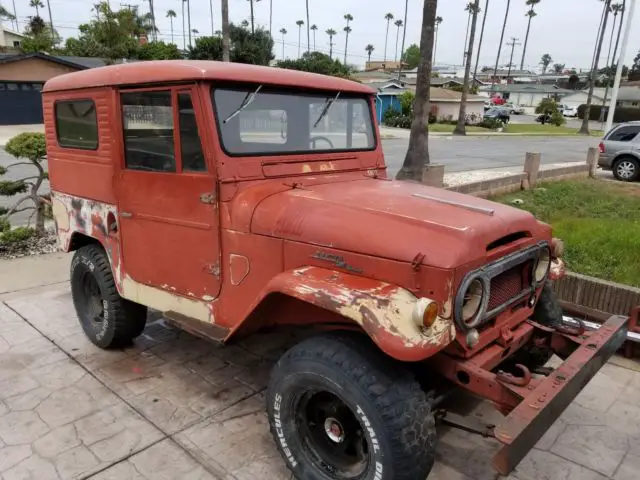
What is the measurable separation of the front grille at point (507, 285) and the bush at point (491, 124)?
36816mm

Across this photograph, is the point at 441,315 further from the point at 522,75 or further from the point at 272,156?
the point at 522,75

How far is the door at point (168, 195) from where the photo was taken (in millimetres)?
3119

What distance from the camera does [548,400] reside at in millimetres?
2287

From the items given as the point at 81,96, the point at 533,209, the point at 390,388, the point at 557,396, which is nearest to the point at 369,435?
the point at 390,388

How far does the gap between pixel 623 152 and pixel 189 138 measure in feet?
43.0

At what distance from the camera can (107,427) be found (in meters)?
3.23

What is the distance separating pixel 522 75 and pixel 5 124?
116 meters

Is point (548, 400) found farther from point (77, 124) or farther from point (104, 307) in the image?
point (77, 124)

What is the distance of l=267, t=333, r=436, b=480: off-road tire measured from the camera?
7.52 feet

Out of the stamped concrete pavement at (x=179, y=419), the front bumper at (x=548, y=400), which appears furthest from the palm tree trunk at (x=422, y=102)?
the front bumper at (x=548, y=400)

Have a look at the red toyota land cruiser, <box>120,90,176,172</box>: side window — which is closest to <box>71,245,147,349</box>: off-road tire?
the red toyota land cruiser

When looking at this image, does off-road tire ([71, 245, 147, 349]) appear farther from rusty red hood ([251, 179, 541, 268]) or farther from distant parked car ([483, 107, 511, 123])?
distant parked car ([483, 107, 511, 123])

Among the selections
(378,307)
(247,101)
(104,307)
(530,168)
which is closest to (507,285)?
(378,307)

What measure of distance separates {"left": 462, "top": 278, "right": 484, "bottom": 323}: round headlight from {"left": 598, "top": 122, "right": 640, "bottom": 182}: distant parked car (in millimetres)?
12672
